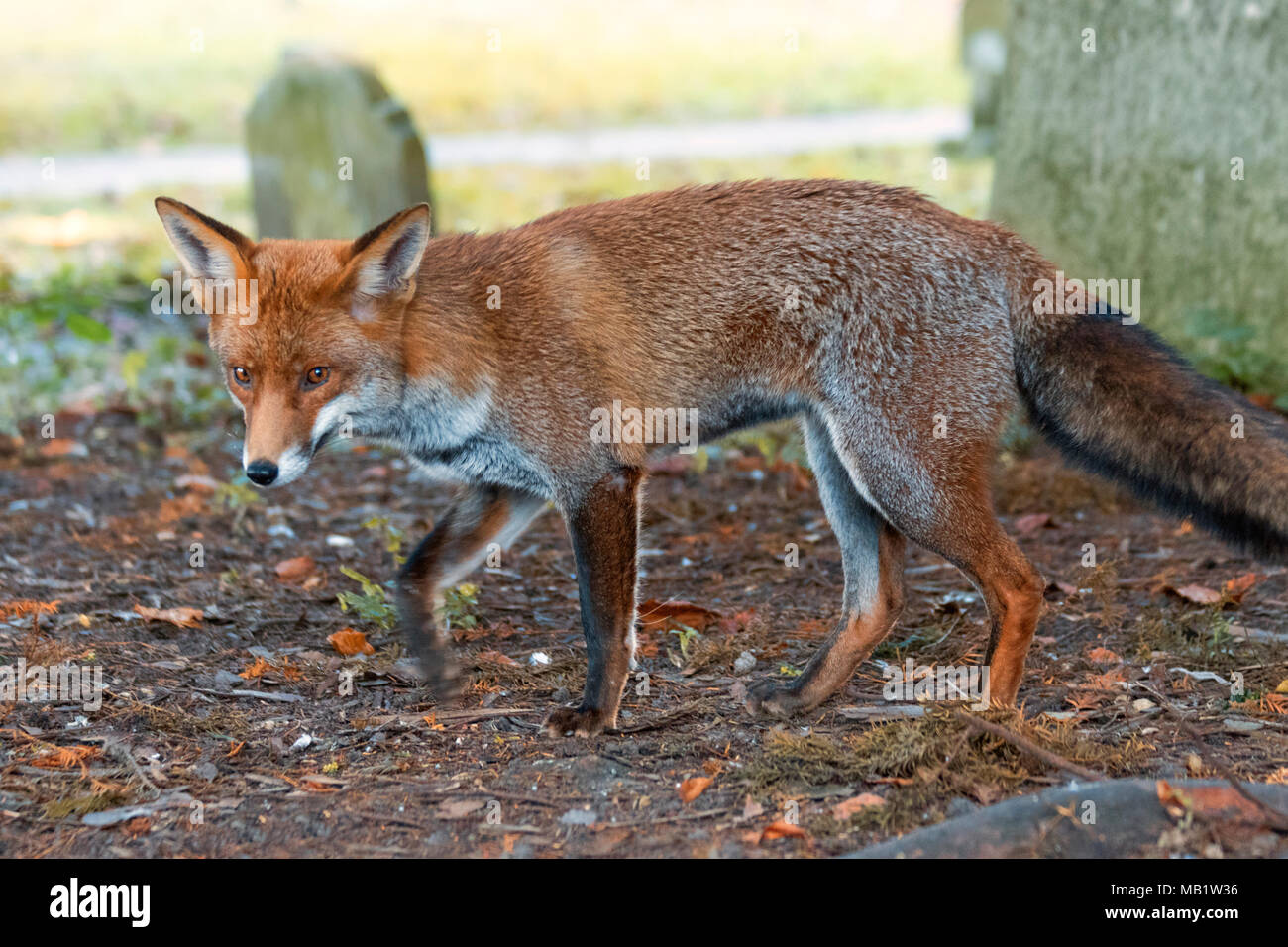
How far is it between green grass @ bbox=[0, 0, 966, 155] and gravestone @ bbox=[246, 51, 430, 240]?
5.44 metres

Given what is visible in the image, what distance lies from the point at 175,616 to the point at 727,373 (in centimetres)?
248

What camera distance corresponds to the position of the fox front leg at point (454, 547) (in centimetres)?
→ 480

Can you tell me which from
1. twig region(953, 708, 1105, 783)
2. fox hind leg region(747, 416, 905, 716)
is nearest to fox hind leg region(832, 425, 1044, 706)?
fox hind leg region(747, 416, 905, 716)

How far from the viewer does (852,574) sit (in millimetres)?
4980

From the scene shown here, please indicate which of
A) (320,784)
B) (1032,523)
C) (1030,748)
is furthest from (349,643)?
(1032,523)

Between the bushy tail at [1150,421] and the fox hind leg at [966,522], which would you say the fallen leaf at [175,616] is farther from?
the bushy tail at [1150,421]

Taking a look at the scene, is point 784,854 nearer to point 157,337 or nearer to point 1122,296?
point 1122,296

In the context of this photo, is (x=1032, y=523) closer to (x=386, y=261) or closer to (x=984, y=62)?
(x=386, y=261)

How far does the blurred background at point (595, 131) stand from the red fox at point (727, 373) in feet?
8.94

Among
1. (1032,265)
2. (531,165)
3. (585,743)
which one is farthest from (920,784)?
(531,165)

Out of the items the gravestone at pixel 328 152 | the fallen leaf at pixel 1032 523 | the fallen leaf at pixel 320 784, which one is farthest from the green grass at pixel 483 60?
the fallen leaf at pixel 320 784

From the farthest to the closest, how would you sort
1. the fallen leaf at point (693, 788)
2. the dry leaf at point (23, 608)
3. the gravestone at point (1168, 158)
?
the gravestone at point (1168, 158) → the dry leaf at point (23, 608) → the fallen leaf at point (693, 788)

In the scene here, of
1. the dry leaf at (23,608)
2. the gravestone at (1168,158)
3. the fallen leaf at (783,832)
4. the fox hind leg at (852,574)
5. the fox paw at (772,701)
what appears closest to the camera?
the fallen leaf at (783,832)
